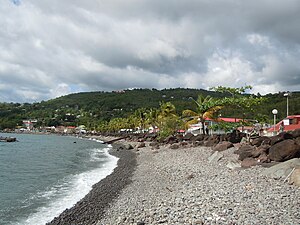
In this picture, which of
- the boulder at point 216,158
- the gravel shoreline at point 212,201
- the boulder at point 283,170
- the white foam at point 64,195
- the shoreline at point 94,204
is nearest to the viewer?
the gravel shoreline at point 212,201

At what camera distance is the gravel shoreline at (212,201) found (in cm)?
967

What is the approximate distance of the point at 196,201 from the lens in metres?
12.4

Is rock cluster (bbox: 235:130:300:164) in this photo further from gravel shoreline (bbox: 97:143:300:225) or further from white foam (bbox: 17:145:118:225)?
white foam (bbox: 17:145:118:225)

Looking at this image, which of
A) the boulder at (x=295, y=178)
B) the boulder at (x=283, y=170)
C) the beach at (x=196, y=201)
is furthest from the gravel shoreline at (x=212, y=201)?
the boulder at (x=283, y=170)

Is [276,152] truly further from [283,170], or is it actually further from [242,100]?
[242,100]

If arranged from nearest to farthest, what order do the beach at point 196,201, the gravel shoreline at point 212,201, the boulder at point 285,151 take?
the gravel shoreline at point 212,201
the beach at point 196,201
the boulder at point 285,151

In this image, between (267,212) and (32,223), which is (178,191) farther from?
(32,223)

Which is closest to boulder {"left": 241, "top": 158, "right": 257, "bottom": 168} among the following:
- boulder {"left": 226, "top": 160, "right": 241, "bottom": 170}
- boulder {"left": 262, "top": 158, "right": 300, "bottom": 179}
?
boulder {"left": 226, "top": 160, "right": 241, "bottom": 170}

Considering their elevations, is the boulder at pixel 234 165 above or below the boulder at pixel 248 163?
below

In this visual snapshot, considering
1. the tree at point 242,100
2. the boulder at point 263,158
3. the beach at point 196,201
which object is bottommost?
the beach at point 196,201

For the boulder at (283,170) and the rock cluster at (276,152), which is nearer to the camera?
the boulder at (283,170)

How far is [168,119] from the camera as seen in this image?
58.0 meters

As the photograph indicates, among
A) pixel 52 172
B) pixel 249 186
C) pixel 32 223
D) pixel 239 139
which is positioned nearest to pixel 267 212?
pixel 249 186

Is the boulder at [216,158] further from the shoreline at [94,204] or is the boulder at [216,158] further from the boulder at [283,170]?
the boulder at [283,170]
